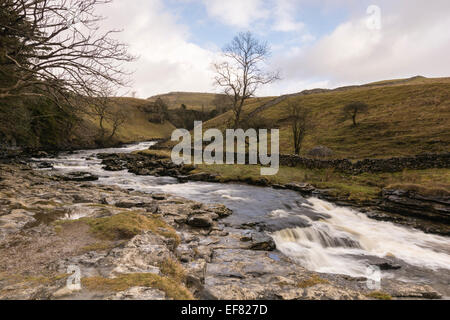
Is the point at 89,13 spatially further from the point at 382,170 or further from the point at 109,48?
the point at 382,170

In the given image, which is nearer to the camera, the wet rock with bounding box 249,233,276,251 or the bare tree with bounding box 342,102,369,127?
the wet rock with bounding box 249,233,276,251

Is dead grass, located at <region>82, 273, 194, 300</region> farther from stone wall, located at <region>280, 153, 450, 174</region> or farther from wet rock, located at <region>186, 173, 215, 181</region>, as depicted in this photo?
stone wall, located at <region>280, 153, 450, 174</region>

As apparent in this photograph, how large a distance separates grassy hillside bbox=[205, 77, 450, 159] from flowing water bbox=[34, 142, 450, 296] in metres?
17.3

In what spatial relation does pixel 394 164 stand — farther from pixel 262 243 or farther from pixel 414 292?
pixel 262 243

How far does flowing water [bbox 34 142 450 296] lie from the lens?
7.98 meters

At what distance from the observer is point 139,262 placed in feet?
15.0

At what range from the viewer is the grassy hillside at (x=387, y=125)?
2897 cm

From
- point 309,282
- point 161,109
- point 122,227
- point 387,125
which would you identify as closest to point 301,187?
point 309,282

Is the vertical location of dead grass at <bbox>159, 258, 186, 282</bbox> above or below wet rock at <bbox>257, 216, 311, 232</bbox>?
above

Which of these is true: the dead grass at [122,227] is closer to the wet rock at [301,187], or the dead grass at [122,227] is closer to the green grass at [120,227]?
the green grass at [120,227]

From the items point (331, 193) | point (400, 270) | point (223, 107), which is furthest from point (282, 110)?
point (400, 270)

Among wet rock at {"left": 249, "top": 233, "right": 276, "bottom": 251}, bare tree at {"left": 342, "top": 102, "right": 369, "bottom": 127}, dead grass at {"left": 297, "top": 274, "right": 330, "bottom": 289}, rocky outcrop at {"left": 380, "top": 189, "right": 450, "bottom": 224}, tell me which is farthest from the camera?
bare tree at {"left": 342, "top": 102, "right": 369, "bottom": 127}

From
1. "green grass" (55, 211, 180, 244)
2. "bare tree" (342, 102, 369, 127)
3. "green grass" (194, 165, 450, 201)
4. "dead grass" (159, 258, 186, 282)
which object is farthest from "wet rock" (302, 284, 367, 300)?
"bare tree" (342, 102, 369, 127)
